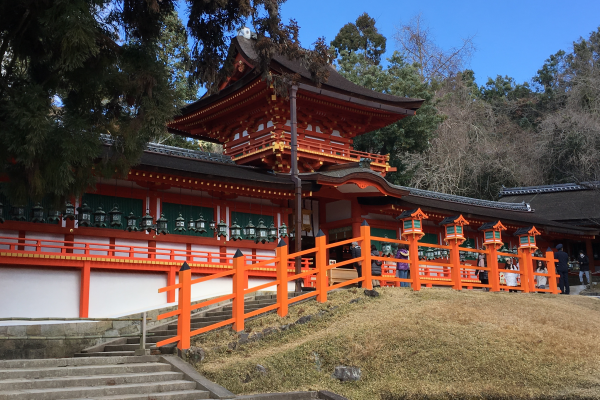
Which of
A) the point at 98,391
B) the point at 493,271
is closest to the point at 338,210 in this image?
the point at 493,271

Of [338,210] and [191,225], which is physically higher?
[338,210]

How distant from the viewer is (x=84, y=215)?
48.4ft

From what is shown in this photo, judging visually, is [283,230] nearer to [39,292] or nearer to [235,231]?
[235,231]

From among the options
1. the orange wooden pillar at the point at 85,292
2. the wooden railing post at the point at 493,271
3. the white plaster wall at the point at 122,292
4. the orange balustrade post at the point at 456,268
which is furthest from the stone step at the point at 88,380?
the wooden railing post at the point at 493,271

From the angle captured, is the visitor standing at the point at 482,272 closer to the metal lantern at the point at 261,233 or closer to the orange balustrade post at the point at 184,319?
the metal lantern at the point at 261,233

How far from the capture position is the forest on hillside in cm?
3331

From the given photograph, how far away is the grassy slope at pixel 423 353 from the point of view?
9.16m

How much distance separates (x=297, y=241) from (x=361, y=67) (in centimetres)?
2453

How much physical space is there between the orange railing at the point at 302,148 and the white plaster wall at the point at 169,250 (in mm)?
5069

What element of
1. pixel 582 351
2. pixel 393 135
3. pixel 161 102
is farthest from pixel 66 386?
pixel 393 135

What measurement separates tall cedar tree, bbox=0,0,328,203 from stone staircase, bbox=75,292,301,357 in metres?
3.30

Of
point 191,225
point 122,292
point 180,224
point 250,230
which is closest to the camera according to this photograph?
point 122,292

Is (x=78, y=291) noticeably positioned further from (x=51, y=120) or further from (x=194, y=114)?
(x=194, y=114)

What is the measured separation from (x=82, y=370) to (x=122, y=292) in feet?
18.9
